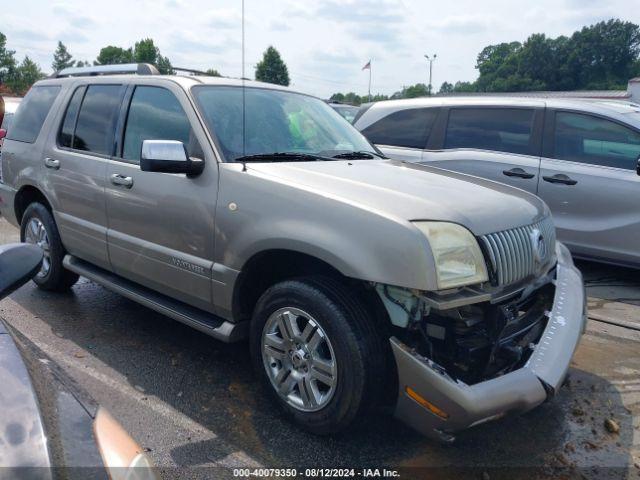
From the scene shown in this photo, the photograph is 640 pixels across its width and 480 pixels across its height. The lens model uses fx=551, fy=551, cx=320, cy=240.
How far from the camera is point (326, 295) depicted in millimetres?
2662

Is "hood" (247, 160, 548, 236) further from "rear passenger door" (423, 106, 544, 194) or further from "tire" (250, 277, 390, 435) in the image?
"rear passenger door" (423, 106, 544, 194)

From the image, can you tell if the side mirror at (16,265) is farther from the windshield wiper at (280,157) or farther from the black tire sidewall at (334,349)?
the windshield wiper at (280,157)

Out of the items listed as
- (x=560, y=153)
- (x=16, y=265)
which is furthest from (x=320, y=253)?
(x=560, y=153)

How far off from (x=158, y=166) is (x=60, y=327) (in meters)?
1.95

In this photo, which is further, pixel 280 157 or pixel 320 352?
pixel 280 157

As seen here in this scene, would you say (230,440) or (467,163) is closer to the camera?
(230,440)

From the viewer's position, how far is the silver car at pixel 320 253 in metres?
2.44

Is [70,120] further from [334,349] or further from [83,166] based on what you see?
[334,349]

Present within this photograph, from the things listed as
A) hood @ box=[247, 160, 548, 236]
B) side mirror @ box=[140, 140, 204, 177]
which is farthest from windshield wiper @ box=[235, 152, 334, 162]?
side mirror @ box=[140, 140, 204, 177]

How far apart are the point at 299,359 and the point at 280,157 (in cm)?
124

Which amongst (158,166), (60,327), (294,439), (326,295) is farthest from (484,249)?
(60,327)

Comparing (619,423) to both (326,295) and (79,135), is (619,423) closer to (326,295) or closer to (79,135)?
(326,295)

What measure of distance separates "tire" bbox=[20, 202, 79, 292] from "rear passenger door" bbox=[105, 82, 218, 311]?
0.99 metres

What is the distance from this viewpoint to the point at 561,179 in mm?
5570
